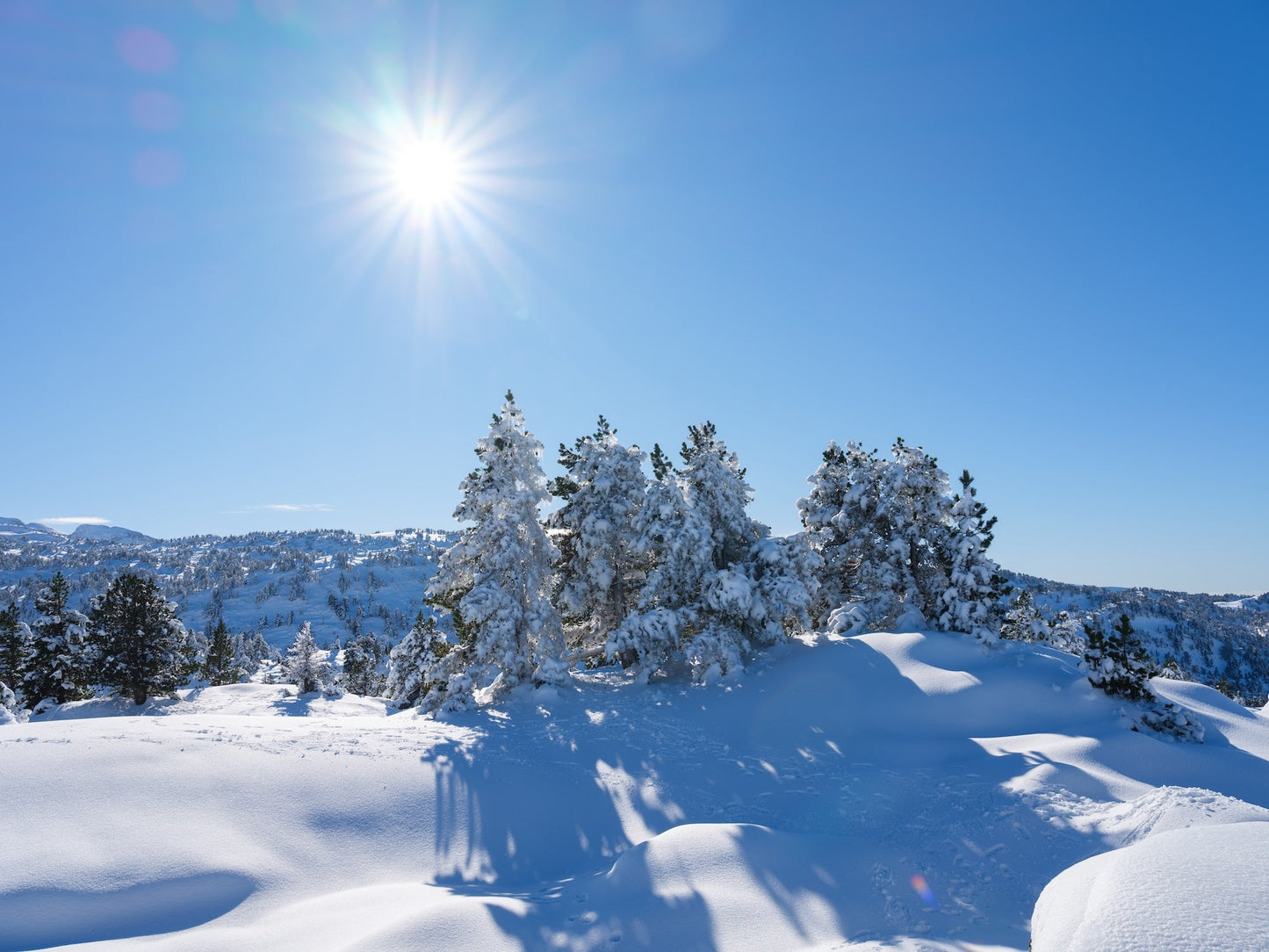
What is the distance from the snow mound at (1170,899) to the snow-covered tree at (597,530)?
1795 cm

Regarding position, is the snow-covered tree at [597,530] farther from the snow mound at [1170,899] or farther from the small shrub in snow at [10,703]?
the small shrub in snow at [10,703]

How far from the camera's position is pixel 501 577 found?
20.8 meters

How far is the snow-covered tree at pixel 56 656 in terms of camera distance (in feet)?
97.7

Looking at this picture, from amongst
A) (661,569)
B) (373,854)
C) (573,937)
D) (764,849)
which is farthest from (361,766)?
(661,569)

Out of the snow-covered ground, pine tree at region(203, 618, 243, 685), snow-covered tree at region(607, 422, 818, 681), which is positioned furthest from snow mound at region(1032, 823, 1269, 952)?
pine tree at region(203, 618, 243, 685)

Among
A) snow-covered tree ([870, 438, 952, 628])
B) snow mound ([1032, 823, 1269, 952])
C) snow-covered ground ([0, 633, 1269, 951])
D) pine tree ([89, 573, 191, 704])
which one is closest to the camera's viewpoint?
snow mound ([1032, 823, 1269, 952])

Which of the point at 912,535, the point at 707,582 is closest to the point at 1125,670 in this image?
the point at 912,535

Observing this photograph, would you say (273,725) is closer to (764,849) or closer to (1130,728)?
(764,849)

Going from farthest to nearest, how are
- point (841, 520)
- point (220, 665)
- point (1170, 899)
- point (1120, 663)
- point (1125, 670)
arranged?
point (220, 665)
point (841, 520)
point (1120, 663)
point (1125, 670)
point (1170, 899)

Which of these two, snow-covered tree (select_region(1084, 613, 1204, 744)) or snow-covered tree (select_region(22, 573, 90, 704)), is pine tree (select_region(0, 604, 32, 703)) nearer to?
snow-covered tree (select_region(22, 573, 90, 704))

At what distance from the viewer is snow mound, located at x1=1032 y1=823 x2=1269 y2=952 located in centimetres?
352

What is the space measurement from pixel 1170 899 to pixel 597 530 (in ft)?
62.5

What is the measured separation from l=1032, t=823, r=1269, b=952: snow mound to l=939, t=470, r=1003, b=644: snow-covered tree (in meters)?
16.5

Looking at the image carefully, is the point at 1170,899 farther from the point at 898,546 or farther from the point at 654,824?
the point at 898,546
